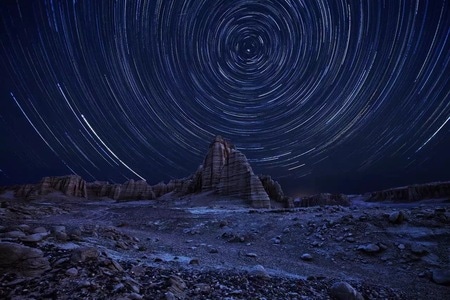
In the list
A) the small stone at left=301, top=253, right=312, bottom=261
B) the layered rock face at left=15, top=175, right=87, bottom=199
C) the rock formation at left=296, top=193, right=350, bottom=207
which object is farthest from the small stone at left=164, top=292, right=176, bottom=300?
the layered rock face at left=15, top=175, right=87, bottom=199

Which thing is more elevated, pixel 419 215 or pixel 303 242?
pixel 419 215

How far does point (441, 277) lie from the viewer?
7129 mm

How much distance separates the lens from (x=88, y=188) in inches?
3479

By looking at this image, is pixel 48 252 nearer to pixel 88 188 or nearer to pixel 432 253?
pixel 432 253

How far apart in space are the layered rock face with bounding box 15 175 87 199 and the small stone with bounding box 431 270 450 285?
96.1 meters

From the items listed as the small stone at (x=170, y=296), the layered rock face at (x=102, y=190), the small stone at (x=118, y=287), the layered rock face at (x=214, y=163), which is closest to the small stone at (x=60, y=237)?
the small stone at (x=118, y=287)

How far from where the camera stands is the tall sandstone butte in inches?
1491

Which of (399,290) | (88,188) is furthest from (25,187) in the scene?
(399,290)

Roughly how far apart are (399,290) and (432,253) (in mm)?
4027

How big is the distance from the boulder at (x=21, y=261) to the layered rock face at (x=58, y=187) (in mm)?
90577

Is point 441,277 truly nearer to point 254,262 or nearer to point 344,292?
point 344,292

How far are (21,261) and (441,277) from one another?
40.8ft

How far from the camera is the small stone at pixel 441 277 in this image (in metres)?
7.01

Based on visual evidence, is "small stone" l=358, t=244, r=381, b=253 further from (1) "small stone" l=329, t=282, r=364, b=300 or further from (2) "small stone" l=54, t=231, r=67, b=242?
(2) "small stone" l=54, t=231, r=67, b=242
